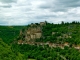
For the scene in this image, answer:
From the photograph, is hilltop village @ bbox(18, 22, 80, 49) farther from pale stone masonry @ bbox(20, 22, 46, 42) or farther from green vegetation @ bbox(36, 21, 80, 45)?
green vegetation @ bbox(36, 21, 80, 45)

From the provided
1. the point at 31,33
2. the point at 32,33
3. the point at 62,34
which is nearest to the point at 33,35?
the point at 32,33

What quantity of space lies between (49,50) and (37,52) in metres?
4.80

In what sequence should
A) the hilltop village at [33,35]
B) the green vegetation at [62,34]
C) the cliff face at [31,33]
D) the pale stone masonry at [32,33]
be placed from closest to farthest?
the green vegetation at [62,34], the hilltop village at [33,35], the cliff face at [31,33], the pale stone masonry at [32,33]

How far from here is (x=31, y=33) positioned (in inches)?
5659

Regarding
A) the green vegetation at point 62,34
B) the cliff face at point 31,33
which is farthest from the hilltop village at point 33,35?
the green vegetation at point 62,34

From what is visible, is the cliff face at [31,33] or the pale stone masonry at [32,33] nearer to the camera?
the cliff face at [31,33]

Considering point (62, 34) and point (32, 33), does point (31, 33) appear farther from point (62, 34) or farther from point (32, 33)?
point (62, 34)

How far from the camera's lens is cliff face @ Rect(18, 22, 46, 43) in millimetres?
141250

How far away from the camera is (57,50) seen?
399 ft

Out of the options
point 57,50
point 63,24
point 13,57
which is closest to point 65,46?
point 57,50

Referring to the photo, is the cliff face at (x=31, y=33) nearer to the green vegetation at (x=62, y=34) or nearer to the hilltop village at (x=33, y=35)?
the hilltop village at (x=33, y=35)

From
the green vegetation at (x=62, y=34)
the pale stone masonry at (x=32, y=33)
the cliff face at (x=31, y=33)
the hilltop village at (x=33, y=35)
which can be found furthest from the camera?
the pale stone masonry at (x=32, y=33)

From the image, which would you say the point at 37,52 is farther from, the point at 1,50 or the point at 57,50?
the point at 1,50

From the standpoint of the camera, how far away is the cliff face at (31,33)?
141250mm
